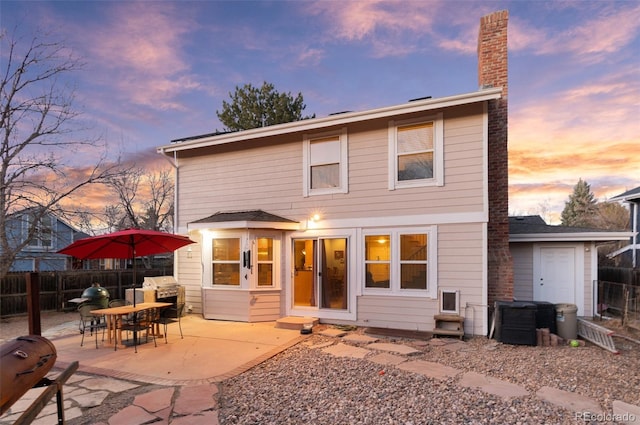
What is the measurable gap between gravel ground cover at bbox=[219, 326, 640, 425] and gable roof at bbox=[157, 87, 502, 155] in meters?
4.80

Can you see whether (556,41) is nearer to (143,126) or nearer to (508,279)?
(508,279)

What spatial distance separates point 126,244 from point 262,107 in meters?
13.0

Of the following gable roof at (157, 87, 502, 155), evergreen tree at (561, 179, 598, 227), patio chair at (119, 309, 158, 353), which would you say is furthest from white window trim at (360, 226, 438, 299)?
evergreen tree at (561, 179, 598, 227)

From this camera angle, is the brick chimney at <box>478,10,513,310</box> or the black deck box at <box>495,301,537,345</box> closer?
the black deck box at <box>495,301,537,345</box>

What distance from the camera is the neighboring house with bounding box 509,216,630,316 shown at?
9984 mm

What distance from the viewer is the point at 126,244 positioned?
6895mm

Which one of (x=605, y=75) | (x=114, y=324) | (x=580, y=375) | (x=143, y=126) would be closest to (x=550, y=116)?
(x=605, y=75)

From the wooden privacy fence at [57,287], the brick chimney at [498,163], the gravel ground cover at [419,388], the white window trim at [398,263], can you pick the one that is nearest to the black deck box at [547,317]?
the brick chimney at [498,163]

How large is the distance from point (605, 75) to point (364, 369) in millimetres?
10337

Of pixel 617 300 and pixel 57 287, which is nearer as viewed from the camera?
pixel 617 300

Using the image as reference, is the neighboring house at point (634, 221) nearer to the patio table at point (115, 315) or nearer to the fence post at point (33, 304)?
the patio table at point (115, 315)

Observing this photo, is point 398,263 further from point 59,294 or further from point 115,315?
point 59,294
